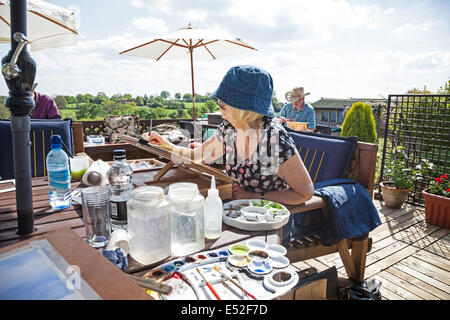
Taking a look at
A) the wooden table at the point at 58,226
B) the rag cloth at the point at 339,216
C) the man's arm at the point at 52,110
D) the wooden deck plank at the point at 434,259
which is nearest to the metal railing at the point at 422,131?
the wooden deck plank at the point at 434,259

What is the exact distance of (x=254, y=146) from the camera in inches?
72.6

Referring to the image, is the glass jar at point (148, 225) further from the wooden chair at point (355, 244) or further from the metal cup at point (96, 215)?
the wooden chair at point (355, 244)

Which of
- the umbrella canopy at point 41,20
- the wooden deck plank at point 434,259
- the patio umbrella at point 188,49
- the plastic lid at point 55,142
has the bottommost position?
the wooden deck plank at point 434,259

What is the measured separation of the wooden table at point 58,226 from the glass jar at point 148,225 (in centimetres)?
4

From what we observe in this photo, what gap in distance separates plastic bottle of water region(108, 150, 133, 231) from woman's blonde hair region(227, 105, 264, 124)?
660 millimetres

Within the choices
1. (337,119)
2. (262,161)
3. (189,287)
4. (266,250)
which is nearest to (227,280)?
(189,287)

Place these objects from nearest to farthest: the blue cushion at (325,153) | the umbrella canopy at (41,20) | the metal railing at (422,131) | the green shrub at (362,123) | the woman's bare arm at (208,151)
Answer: the woman's bare arm at (208,151), the blue cushion at (325,153), the umbrella canopy at (41,20), the metal railing at (422,131), the green shrub at (362,123)

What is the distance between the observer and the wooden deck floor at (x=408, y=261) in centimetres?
246

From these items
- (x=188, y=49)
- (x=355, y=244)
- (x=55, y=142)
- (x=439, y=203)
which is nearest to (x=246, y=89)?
(x=55, y=142)

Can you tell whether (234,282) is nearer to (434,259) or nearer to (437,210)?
(434,259)

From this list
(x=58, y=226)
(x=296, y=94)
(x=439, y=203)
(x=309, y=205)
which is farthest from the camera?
(x=296, y=94)

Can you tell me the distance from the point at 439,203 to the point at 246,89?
3.58 meters

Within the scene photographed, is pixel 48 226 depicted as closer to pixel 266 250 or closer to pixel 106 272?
pixel 106 272

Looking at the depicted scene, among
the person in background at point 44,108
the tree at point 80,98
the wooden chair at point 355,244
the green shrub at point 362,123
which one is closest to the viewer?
the wooden chair at point 355,244
